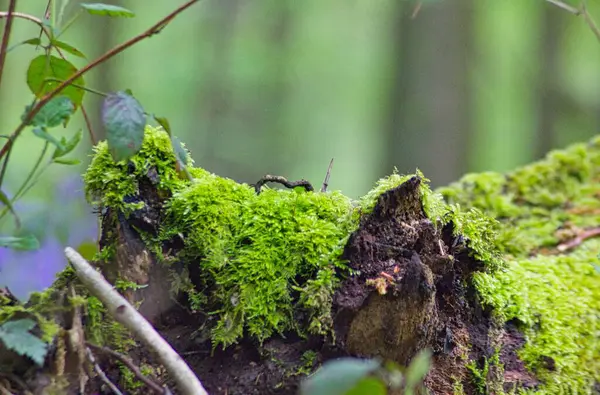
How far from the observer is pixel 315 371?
3.60 feet

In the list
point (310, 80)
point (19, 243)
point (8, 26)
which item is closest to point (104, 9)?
point (8, 26)

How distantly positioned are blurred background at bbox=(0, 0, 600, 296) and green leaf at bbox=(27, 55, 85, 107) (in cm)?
459

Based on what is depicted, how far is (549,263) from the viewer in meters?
1.88

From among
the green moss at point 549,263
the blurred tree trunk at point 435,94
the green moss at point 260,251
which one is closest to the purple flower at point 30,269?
the green moss at point 260,251

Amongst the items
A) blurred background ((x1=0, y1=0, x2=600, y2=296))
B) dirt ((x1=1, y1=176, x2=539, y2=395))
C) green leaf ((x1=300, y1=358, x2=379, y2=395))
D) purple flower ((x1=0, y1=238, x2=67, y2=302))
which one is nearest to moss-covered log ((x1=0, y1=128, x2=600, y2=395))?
dirt ((x1=1, y1=176, x2=539, y2=395))

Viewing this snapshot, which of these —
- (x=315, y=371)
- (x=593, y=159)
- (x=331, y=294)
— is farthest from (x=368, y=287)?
(x=593, y=159)

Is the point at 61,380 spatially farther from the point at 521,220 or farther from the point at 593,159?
the point at 593,159

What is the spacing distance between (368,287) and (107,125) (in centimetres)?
60

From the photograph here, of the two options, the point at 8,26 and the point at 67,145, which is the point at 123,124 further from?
the point at 8,26

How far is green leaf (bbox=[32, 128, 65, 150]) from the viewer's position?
3.07ft

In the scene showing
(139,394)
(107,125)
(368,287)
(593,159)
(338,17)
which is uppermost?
(338,17)

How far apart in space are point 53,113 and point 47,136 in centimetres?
12

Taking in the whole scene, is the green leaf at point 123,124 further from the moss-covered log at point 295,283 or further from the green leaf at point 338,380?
the green leaf at point 338,380

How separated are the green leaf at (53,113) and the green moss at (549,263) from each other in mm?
1026
